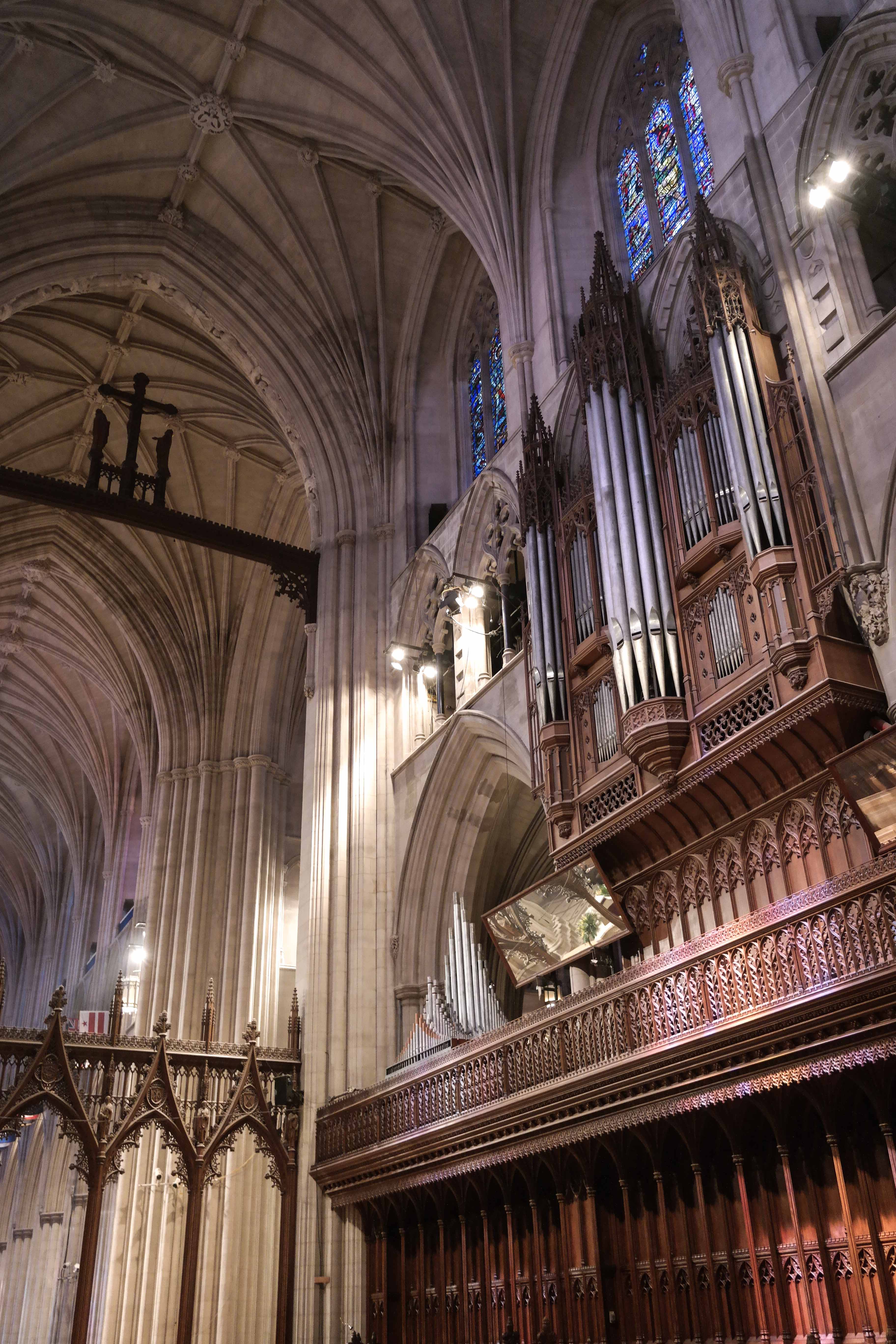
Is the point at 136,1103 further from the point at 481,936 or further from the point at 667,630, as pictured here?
the point at 667,630

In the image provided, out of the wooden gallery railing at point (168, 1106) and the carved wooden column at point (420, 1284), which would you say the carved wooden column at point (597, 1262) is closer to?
the carved wooden column at point (420, 1284)

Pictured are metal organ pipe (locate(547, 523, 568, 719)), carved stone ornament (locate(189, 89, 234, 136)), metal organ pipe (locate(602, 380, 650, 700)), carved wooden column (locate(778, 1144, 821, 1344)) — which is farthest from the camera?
carved stone ornament (locate(189, 89, 234, 136))

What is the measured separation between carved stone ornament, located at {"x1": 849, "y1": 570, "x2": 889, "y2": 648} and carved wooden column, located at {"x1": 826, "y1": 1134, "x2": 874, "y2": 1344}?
3068mm

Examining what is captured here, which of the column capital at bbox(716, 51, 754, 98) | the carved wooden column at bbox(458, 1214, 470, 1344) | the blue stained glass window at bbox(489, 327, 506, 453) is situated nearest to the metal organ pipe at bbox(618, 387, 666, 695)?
the column capital at bbox(716, 51, 754, 98)

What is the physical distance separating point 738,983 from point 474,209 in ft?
35.8

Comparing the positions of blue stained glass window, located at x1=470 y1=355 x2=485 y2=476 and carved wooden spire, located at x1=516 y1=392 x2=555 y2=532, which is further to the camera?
blue stained glass window, located at x1=470 y1=355 x2=485 y2=476

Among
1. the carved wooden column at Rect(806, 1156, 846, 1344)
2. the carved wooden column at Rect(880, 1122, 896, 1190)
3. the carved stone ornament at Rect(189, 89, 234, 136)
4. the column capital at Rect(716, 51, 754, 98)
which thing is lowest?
the carved wooden column at Rect(806, 1156, 846, 1344)

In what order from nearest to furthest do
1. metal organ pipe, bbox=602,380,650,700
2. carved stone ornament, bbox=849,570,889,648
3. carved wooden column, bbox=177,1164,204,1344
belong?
1. carved stone ornament, bbox=849,570,889,648
2. metal organ pipe, bbox=602,380,650,700
3. carved wooden column, bbox=177,1164,204,1344

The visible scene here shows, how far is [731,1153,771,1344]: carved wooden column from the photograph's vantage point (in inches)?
296

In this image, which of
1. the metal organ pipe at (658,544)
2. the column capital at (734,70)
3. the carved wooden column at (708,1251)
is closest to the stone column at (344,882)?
the carved wooden column at (708,1251)

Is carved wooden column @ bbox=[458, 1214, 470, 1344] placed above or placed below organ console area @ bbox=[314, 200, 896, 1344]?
below

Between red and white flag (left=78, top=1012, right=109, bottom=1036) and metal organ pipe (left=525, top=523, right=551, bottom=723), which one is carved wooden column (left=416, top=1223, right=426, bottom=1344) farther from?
red and white flag (left=78, top=1012, right=109, bottom=1036)

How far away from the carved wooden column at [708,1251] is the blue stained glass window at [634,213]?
885 cm

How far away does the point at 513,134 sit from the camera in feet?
49.1
